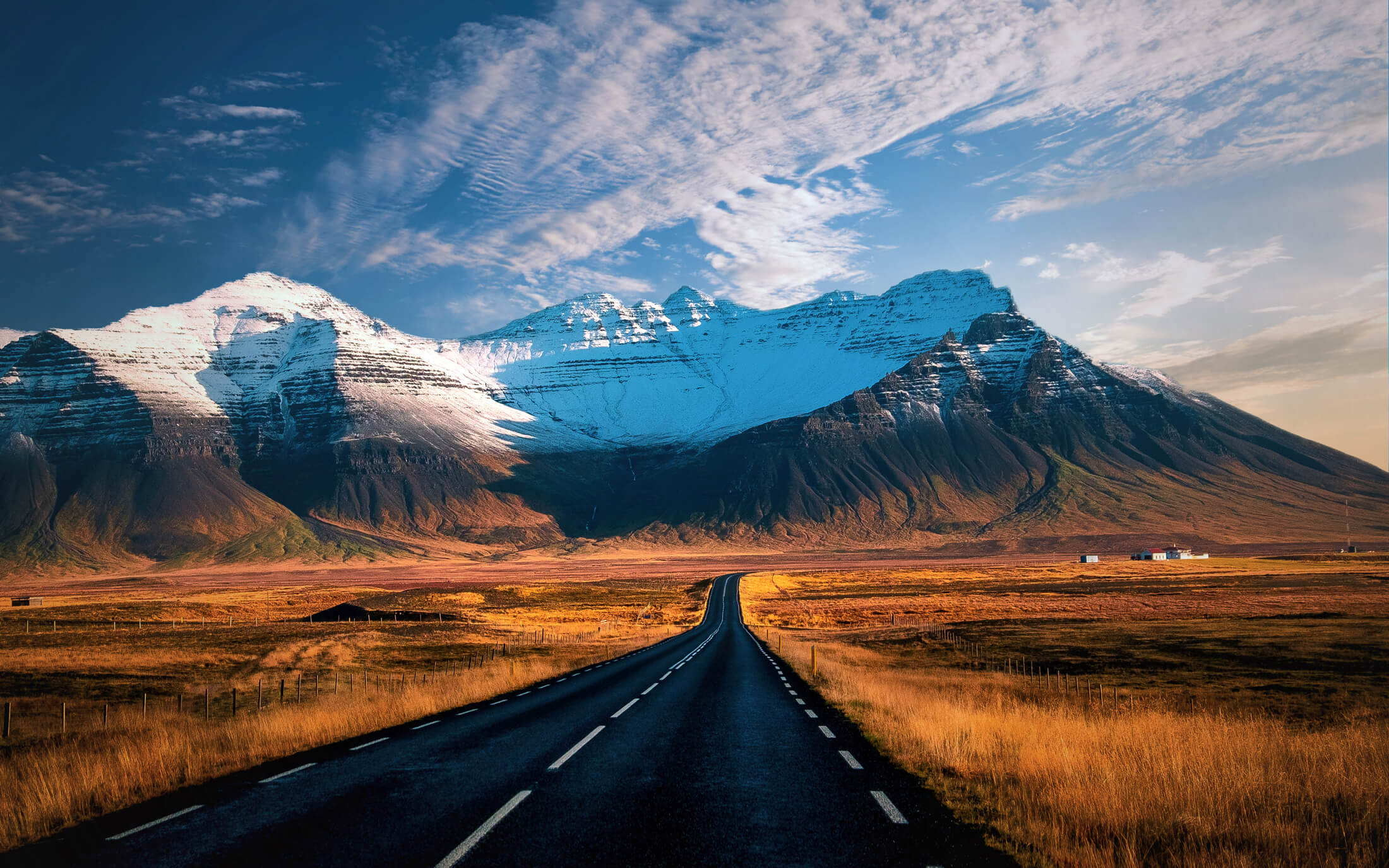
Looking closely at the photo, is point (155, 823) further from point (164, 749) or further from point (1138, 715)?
point (1138, 715)

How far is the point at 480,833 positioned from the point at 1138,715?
1524 cm

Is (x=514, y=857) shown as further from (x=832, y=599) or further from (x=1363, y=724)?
(x=832, y=599)

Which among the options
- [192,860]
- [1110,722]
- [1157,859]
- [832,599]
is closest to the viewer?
[1157,859]

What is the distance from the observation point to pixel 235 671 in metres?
36.1

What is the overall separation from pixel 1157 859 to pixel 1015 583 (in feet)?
309

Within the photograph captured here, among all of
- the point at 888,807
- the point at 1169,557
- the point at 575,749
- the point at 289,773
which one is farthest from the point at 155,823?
the point at 1169,557

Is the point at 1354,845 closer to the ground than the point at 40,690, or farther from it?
farther from it

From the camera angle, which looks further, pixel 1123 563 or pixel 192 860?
pixel 1123 563

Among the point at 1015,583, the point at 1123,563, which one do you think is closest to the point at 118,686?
the point at 1015,583

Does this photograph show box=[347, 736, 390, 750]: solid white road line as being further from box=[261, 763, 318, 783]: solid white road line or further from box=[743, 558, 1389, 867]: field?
box=[743, 558, 1389, 867]: field

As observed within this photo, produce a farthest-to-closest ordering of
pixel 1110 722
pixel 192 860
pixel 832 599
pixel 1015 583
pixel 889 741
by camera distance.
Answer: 1. pixel 1015 583
2. pixel 832 599
3. pixel 1110 722
4. pixel 889 741
5. pixel 192 860

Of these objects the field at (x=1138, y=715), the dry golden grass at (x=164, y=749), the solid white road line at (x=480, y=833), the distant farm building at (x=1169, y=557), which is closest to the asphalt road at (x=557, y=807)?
the solid white road line at (x=480, y=833)

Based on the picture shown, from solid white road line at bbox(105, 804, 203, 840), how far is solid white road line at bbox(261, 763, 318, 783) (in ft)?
4.62

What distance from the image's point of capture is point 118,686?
31594 mm
